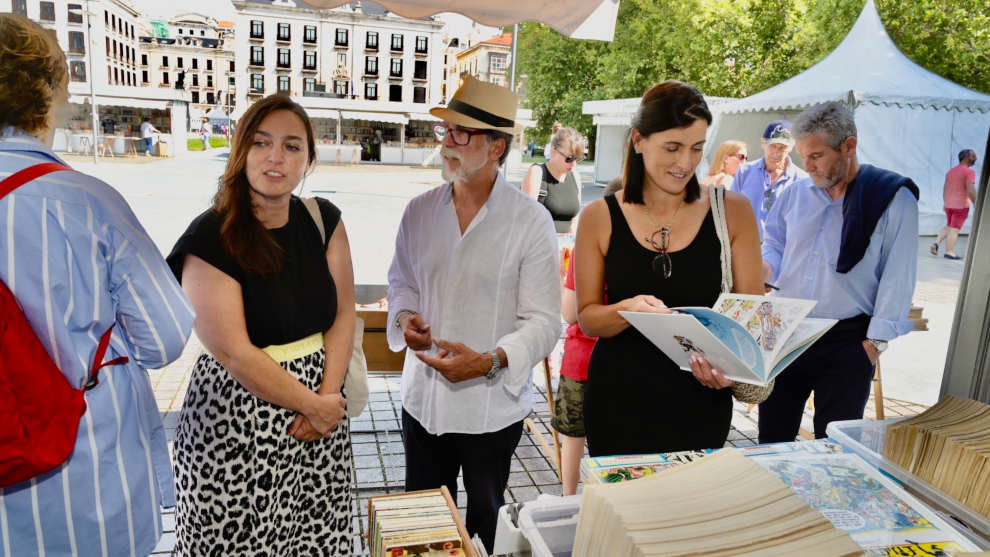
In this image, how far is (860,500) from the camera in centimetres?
111

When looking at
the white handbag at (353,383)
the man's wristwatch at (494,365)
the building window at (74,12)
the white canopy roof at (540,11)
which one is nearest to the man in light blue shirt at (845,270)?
the white canopy roof at (540,11)

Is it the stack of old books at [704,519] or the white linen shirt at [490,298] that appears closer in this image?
the stack of old books at [704,519]

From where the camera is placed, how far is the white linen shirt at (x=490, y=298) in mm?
2084

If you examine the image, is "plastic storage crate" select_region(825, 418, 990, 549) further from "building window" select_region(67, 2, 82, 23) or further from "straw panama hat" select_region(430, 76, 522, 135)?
"building window" select_region(67, 2, 82, 23)

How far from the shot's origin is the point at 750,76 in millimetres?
20984

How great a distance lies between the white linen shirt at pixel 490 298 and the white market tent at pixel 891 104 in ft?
31.9

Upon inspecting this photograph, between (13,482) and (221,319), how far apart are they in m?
0.65

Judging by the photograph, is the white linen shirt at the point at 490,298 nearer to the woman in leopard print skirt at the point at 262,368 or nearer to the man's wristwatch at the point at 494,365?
the man's wristwatch at the point at 494,365

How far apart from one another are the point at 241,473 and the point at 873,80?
42.5 ft

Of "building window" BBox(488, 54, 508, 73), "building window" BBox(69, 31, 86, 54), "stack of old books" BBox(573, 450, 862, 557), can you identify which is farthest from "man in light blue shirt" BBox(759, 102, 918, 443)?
"building window" BBox(69, 31, 86, 54)

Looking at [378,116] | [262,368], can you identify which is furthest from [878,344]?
[378,116]

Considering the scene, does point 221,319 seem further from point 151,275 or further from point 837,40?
point 837,40

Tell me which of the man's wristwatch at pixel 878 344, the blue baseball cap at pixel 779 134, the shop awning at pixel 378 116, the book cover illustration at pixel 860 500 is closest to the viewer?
the book cover illustration at pixel 860 500

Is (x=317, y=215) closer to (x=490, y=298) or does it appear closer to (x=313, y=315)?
(x=313, y=315)
